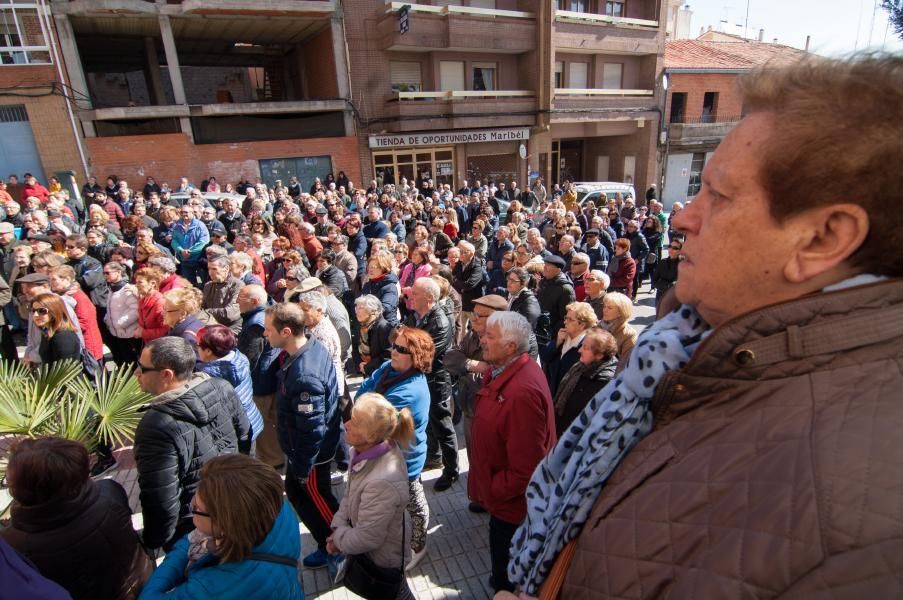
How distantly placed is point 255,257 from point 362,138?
13.5 metres

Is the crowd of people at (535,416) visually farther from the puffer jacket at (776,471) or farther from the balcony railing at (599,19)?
the balcony railing at (599,19)

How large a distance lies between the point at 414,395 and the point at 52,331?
3.34 meters

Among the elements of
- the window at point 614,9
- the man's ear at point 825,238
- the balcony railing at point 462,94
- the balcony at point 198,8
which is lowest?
the man's ear at point 825,238

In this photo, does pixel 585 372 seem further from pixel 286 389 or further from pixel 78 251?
pixel 78 251

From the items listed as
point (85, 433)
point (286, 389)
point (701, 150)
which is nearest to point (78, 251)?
point (85, 433)

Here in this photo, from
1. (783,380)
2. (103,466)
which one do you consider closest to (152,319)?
(103,466)

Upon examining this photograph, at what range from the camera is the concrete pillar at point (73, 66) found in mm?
14492

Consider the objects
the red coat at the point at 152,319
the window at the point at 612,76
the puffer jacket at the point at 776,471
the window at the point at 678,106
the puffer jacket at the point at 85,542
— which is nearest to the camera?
the puffer jacket at the point at 776,471

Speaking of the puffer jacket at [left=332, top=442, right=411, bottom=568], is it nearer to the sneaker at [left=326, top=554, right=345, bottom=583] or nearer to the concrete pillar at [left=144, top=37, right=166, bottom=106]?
the sneaker at [left=326, top=554, right=345, bottom=583]

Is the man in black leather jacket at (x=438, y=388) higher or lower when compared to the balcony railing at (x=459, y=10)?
lower

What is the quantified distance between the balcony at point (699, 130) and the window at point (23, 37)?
82.2 ft

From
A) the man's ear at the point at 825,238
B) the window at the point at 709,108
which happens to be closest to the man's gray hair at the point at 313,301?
the man's ear at the point at 825,238

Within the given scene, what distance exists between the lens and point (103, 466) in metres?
4.58

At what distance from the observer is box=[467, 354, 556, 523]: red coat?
A: 2.63 meters
